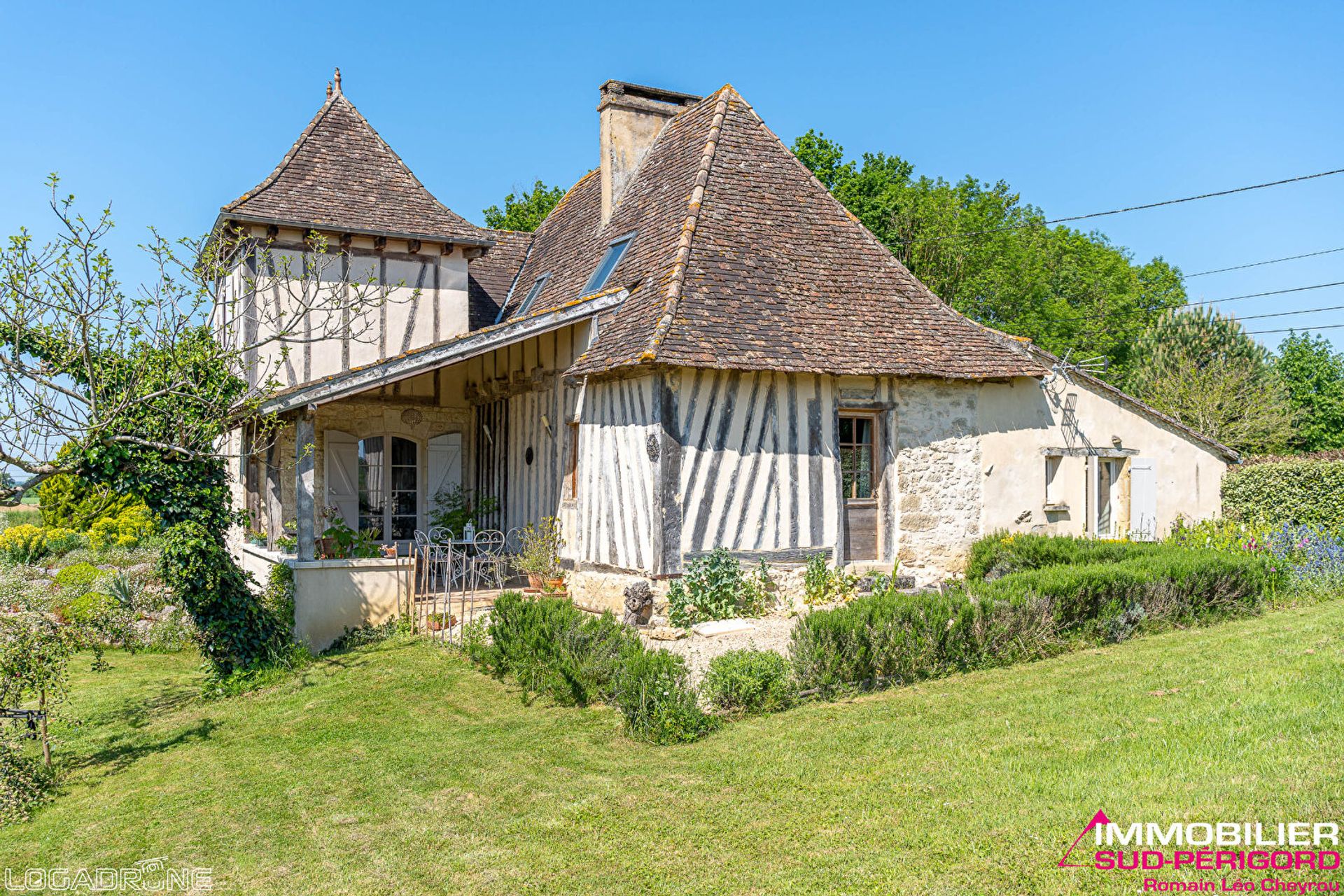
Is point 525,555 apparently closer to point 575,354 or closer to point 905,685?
point 575,354

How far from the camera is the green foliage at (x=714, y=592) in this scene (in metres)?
9.11

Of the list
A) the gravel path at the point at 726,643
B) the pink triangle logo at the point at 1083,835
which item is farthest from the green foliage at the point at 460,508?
the pink triangle logo at the point at 1083,835

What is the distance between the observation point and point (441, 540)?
36.9 ft

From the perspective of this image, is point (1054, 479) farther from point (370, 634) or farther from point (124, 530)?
point (124, 530)

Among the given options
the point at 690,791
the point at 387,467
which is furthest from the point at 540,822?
the point at 387,467

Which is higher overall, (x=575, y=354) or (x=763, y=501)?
(x=575, y=354)

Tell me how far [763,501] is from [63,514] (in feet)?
49.2

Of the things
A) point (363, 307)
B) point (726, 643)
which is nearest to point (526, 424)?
point (363, 307)

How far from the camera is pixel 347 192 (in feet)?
42.6

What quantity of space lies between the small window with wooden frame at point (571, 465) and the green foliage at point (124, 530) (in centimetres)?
887

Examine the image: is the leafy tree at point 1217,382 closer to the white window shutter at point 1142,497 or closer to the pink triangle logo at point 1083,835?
the white window shutter at point 1142,497

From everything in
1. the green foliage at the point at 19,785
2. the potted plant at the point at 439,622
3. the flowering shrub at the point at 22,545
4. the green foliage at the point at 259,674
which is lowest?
the green foliage at the point at 19,785

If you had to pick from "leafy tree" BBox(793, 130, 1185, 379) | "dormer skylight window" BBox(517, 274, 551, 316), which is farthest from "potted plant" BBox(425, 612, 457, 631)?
"leafy tree" BBox(793, 130, 1185, 379)

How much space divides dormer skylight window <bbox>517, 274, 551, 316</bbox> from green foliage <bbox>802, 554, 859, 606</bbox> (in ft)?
19.9
